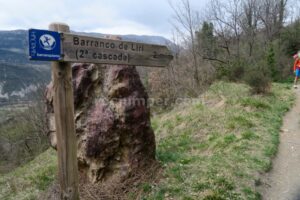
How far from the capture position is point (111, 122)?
458 cm

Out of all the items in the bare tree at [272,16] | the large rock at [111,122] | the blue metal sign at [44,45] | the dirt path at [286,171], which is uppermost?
the bare tree at [272,16]

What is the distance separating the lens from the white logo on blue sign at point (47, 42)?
2.45 meters

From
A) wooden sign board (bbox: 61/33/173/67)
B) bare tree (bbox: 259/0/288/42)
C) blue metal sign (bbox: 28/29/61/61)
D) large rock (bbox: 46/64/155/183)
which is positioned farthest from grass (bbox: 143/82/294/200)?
bare tree (bbox: 259/0/288/42)

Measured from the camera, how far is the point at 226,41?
67.5 feet

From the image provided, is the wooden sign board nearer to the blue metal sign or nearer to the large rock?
the blue metal sign

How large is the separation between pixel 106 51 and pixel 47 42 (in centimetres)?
67

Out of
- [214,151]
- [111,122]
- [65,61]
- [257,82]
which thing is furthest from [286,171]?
[257,82]

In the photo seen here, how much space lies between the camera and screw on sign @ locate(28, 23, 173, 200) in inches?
97.5

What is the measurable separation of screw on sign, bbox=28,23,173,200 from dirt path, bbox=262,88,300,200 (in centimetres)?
322

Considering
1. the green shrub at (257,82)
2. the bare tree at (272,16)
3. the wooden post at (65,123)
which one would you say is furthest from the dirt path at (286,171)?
the bare tree at (272,16)

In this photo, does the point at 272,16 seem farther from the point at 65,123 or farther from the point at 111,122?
the point at 65,123

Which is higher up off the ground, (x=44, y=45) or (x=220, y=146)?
(x=44, y=45)

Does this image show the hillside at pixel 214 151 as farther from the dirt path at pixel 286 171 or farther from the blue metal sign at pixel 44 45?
the blue metal sign at pixel 44 45

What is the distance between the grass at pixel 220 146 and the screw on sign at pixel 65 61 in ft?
6.15
